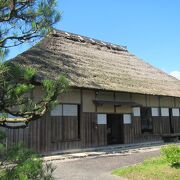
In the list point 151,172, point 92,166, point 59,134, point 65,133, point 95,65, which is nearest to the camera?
point 151,172

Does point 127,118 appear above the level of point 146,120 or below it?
above

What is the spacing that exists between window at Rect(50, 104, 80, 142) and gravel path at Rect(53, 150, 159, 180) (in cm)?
207

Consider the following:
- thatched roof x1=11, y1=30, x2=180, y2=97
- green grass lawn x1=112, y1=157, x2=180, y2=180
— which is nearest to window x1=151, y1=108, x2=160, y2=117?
thatched roof x1=11, y1=30, x2=180, y2=97

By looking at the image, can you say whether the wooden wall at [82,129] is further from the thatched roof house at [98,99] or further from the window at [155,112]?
the window at [155,112]

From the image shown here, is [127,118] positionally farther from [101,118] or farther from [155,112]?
[155,112]

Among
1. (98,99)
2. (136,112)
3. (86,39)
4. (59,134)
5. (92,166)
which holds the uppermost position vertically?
(86,39)

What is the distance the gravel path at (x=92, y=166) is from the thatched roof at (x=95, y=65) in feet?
10.0

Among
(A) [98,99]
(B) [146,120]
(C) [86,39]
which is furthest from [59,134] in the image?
(C) [86,39]

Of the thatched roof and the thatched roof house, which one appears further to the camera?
the thatched roof

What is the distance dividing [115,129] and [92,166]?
22.3 feet

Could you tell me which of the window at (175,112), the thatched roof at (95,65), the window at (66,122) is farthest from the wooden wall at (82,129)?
the window at (175,112)

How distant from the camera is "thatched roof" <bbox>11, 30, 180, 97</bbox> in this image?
1352 cm

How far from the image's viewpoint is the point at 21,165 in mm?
2938

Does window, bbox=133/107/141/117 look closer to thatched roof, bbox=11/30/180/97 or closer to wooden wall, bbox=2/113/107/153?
thatched roof, bbox=11/30/180/97
